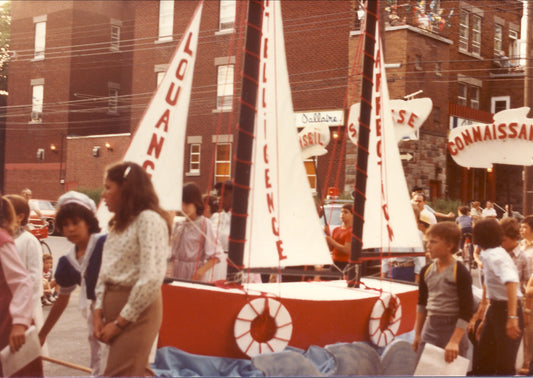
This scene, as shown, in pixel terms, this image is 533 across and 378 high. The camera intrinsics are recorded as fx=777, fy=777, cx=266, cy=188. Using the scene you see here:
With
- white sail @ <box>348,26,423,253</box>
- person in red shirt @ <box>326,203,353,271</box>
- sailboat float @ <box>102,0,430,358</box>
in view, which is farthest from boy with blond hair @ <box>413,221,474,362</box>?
person in red shirt @ <box>326,203,353,271</box>

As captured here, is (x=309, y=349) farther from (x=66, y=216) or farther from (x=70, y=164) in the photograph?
(x=70, y=164)

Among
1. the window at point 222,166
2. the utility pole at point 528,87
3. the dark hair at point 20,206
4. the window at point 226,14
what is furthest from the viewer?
the window at point 226,14

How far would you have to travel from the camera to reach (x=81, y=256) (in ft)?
17.2

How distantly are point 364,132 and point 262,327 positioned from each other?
8.61 feet

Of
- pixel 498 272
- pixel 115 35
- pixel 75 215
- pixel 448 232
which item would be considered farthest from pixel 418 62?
pixel 75 215

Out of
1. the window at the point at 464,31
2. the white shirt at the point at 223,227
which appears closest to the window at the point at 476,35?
the window at the point at 464,31

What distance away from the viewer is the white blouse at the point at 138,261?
4.04 m

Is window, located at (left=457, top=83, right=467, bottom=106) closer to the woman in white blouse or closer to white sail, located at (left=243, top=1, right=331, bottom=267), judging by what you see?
white sail, located at (left=243, top=1, right=331, bottom=267)

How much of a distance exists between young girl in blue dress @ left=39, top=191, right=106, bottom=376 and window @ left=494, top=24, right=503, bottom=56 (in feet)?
104

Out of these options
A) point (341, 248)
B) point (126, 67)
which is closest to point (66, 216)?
point (341, 248)

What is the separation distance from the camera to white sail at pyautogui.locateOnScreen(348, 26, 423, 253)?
7.37m

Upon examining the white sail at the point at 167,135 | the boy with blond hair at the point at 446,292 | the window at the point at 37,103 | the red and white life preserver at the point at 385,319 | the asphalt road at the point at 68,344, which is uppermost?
the window at the point at 37,103

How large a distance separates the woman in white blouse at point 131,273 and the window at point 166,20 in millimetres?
30194

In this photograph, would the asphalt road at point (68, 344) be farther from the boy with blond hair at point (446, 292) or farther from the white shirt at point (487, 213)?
the white shirt at point (487, 213)
